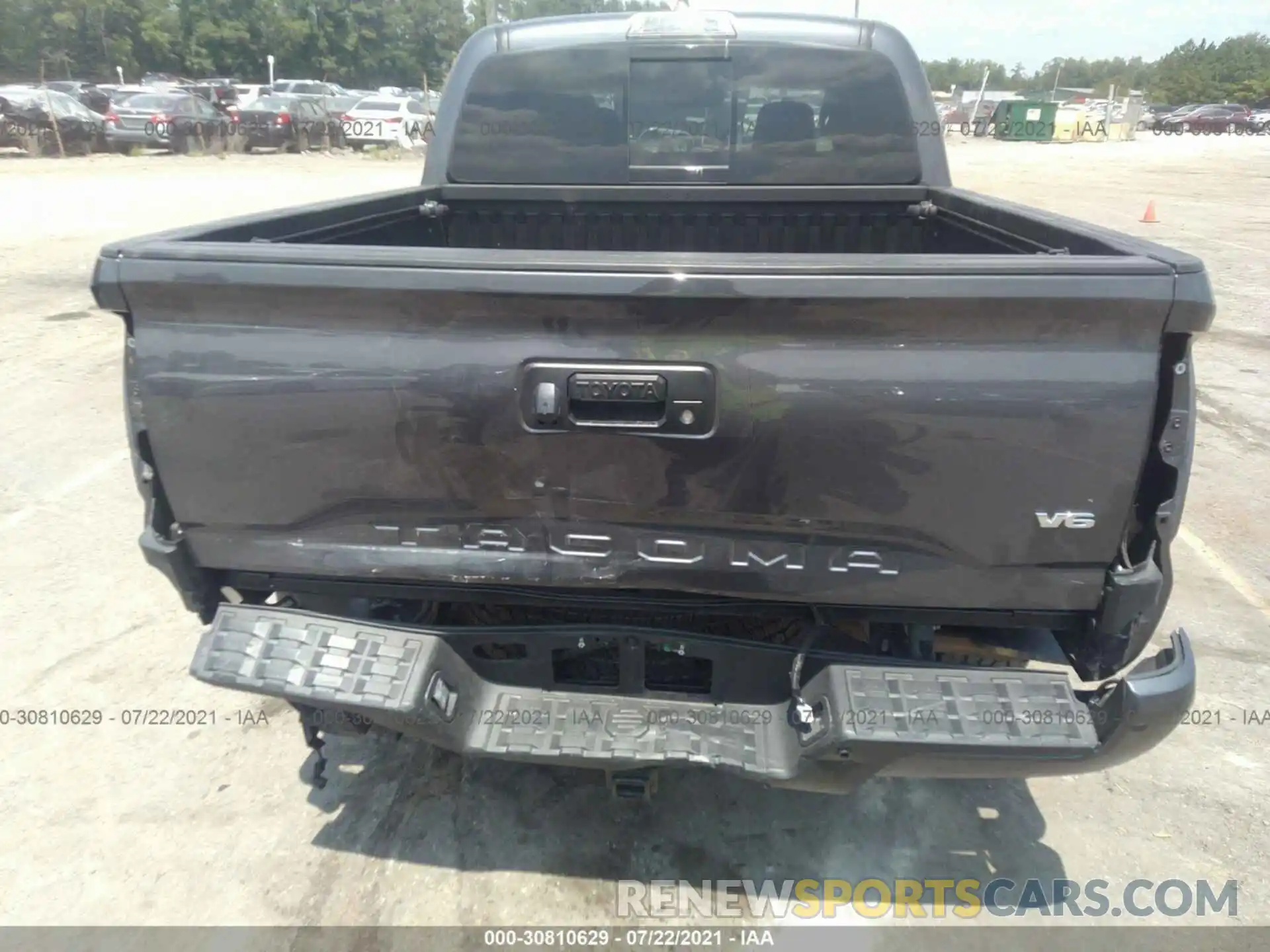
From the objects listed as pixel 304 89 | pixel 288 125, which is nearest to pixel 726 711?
pixel 288 125

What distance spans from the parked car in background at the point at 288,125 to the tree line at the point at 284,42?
31.7 ft

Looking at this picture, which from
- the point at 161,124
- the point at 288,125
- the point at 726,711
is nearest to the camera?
the point at 726,711

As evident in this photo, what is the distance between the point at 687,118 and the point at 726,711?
2.86 m

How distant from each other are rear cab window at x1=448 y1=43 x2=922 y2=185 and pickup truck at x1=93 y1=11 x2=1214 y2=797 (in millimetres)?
1756

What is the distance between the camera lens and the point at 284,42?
58344 millimetres

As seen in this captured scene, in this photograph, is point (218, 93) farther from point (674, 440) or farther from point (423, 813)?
point (674, 440)

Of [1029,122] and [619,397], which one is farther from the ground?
[1029,122]

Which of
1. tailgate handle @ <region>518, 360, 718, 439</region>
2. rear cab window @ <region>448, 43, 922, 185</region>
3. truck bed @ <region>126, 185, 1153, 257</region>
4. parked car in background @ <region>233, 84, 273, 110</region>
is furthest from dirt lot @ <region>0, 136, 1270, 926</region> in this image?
parked car in background @ <region>233, 84, 273, 110</region>

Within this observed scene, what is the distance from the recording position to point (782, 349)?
78.5 inches

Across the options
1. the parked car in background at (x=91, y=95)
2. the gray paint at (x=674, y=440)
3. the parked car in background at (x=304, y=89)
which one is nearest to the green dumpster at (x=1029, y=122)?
the parked car in background at (x=304, y=89)

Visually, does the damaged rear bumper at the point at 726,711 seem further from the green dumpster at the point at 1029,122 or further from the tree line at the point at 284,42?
the green dumpster at the point at 1029,122

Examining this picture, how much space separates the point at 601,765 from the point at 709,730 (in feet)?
0.94

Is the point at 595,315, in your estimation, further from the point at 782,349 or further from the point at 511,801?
the point at 511,801

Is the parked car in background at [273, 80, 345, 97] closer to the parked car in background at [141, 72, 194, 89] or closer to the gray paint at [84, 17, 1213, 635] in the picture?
the parked car in background at [141, 72, 194, 89]
